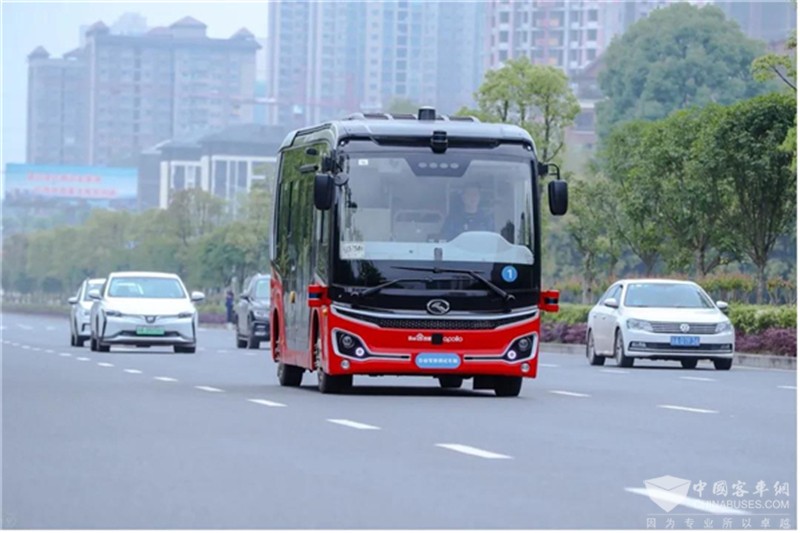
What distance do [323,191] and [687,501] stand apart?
11371 millimetres

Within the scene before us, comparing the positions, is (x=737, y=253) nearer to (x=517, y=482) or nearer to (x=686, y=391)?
(x=686, y=391)

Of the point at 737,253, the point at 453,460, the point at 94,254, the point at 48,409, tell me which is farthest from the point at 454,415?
the point at 94,254

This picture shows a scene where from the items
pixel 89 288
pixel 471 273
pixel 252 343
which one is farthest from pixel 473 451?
pixel 89 288

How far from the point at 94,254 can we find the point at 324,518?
146 m

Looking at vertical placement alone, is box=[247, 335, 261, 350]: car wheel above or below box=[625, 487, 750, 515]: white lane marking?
below

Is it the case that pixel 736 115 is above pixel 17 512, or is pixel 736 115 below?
above

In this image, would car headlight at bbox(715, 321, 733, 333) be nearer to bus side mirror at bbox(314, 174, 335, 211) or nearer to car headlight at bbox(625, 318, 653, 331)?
car headlight at bbox(625, 318, 653, 331)

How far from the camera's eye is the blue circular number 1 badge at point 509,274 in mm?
22219

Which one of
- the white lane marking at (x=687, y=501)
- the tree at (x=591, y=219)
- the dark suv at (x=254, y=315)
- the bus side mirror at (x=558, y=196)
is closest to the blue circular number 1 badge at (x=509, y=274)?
the bus side mirror at (x=558, y=196)

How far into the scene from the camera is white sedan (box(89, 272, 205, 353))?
37969 mm

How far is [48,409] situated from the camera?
733 inches

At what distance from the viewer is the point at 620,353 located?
34.0 m

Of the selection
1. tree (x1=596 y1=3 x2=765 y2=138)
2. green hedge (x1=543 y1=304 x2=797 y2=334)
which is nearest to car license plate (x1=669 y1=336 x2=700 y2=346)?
green hedge (x1=543 y1=304 x2=797 y2=334)

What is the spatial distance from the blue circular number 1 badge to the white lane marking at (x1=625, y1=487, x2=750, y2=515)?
1062cm
